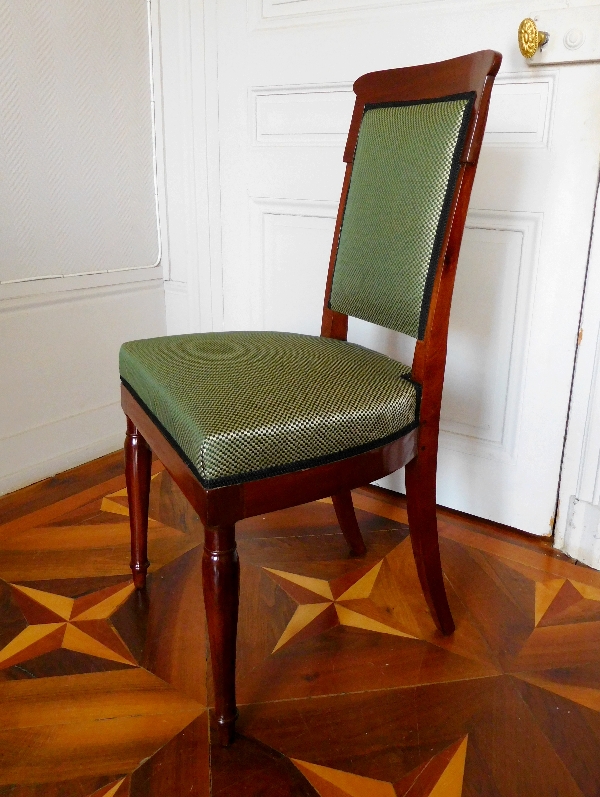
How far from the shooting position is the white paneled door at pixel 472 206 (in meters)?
1.27

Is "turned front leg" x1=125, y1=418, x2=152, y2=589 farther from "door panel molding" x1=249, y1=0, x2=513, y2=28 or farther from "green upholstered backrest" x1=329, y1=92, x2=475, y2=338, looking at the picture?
"door panel molding" x1=249, y1=0, x2=513, y2=28

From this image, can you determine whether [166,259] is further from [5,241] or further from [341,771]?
[341,771]

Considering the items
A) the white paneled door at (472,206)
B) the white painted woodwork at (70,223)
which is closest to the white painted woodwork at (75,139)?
the white painted woodwork at (70,223)

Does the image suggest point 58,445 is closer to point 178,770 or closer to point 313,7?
point 178,770

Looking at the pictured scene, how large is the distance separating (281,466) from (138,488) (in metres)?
0.42

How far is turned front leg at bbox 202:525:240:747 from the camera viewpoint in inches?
32.4

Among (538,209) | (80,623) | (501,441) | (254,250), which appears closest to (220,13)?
(254,250)

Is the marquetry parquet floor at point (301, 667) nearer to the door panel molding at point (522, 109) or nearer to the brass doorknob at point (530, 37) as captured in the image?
the door panel molding at point (522, 109)

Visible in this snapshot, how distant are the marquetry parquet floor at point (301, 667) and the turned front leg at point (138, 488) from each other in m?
0.07

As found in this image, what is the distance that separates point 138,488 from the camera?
1.15 m

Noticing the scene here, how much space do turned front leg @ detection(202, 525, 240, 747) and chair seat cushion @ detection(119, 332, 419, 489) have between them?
3.4 inches

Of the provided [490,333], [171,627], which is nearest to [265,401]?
[171,627]

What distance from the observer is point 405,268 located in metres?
1.02

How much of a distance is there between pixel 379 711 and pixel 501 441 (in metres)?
0.69
